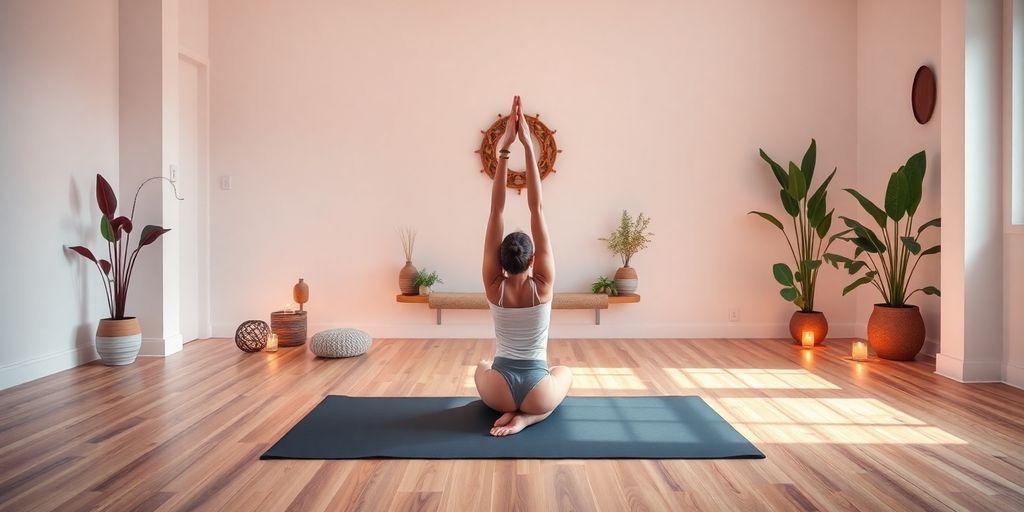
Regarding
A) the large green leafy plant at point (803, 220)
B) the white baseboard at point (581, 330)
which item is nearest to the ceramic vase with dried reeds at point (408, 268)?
the white baseboard at point (581, 330)

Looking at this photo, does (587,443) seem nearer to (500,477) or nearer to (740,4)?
(500,477)

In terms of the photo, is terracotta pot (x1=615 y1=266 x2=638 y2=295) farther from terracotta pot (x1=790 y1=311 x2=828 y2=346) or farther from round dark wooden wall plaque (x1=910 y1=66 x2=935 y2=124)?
round dark wooden wall plaque (x1=910 y1=66 x2=935 y2=124)

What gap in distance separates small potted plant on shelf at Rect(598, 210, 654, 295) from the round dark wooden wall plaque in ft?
7.04

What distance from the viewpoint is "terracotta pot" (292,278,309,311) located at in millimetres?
5379

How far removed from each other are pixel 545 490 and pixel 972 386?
300 cm

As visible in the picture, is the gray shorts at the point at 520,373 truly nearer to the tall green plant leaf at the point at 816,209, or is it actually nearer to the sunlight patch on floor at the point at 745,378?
the sunlight patch on floor at the point at 745,378

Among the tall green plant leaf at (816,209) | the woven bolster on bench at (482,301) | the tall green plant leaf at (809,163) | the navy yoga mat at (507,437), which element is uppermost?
the tall green plant leaf at (809,163)

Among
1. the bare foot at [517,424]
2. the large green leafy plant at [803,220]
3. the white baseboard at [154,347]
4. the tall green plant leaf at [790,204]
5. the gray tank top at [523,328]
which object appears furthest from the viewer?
the tall green plant leaf at [790,204]

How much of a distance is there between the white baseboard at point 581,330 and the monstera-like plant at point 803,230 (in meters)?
0.40

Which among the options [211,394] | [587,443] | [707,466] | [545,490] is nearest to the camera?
[545,490]

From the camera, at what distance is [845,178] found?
5.70 m

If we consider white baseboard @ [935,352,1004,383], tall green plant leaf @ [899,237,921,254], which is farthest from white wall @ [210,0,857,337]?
white baseboard @ [935,352,1004,383]

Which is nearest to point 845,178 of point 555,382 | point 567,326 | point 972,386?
point 972,386

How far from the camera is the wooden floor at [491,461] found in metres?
2.19
